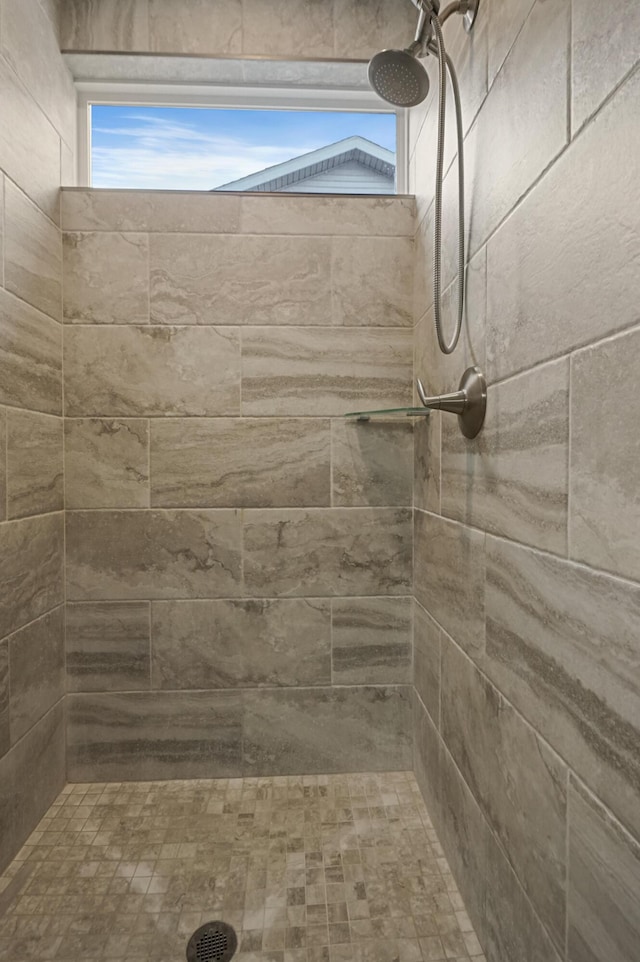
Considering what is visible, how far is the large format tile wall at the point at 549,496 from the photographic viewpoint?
588mm

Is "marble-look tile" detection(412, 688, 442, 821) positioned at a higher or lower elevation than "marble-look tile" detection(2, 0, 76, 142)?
lower

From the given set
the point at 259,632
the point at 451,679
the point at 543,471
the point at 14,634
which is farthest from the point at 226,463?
the point at 543,471

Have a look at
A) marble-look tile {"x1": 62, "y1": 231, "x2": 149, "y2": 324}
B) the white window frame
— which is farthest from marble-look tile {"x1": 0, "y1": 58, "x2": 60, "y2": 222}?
the white window frame

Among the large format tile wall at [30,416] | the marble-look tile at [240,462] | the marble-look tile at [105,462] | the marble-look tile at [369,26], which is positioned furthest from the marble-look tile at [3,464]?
the marble-look tile at [369,26]

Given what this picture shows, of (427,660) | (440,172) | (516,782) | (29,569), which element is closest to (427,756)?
(427,660)

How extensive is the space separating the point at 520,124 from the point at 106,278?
1.17m

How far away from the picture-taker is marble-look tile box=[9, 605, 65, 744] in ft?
4.29

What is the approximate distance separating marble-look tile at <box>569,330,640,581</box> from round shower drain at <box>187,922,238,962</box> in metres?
1.03

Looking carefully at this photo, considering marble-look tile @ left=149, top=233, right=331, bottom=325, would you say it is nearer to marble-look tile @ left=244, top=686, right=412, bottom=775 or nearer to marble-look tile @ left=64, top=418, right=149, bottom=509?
marble-look tile @ left=64, top=418, right=149, bottom=509

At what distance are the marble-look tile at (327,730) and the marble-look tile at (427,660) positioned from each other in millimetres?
129

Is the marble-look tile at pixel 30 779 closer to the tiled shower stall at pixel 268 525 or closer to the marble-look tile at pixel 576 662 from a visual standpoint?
the tiled shower stall at pixel 268 525

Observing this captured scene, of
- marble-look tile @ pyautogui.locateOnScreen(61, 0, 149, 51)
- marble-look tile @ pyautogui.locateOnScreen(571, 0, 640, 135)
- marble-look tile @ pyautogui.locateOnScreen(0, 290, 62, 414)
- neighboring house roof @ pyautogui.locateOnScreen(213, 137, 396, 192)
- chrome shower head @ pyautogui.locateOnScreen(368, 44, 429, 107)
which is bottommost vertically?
marble-look tile @ pyautogui.locateOnScreen(0, 290, 62, 414)

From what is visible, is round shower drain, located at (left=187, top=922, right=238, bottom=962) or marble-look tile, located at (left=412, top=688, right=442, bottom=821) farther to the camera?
marble-look tile, located at (left=412, top=688, right=442, bottom=821)

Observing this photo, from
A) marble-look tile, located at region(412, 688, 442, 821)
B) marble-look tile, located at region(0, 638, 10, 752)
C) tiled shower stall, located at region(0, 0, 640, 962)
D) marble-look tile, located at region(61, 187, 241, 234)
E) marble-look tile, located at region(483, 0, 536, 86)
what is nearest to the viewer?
marble-look tile, located at region(483, 0, 536, 86)
